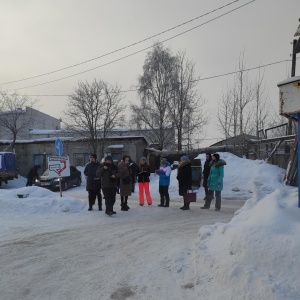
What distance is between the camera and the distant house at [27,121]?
3928cm

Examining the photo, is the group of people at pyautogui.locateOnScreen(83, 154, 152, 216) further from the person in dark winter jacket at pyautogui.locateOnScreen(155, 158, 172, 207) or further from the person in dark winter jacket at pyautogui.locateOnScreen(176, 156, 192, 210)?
the person in dark winter jacket at pyautogui.locateOnScreen(176, 156, 192, 210)

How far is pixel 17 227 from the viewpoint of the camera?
341 inches

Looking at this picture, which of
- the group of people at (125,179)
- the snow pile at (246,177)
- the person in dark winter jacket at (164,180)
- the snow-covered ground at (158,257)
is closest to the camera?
the snow-covered ground at (158,257)

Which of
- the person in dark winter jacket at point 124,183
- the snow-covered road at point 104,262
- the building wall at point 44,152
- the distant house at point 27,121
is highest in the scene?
the distant house at point 27,121

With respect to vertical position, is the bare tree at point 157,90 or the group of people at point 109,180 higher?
the bare tree at point 157,90

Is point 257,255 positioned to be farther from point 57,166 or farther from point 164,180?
point 57,166

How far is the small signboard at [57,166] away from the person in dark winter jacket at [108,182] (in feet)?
10.8

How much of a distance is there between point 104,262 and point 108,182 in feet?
15.9

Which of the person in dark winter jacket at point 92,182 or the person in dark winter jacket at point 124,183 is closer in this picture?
the person in dark winter jacket at point 92,182

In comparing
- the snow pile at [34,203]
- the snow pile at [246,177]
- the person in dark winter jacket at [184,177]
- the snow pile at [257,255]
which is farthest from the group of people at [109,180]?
the snow pile at [246,177]

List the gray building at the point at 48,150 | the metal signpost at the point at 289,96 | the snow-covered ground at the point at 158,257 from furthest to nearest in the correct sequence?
the gray building at the point at 48,150 < the metal signpost at the point at 289,96 < the snow-covered ground at the point at 158,257

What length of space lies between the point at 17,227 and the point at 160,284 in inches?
200

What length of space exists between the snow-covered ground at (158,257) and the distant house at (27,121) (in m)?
32.3

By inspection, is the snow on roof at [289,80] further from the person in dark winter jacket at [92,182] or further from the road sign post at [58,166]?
the road sign post at [58,166]
